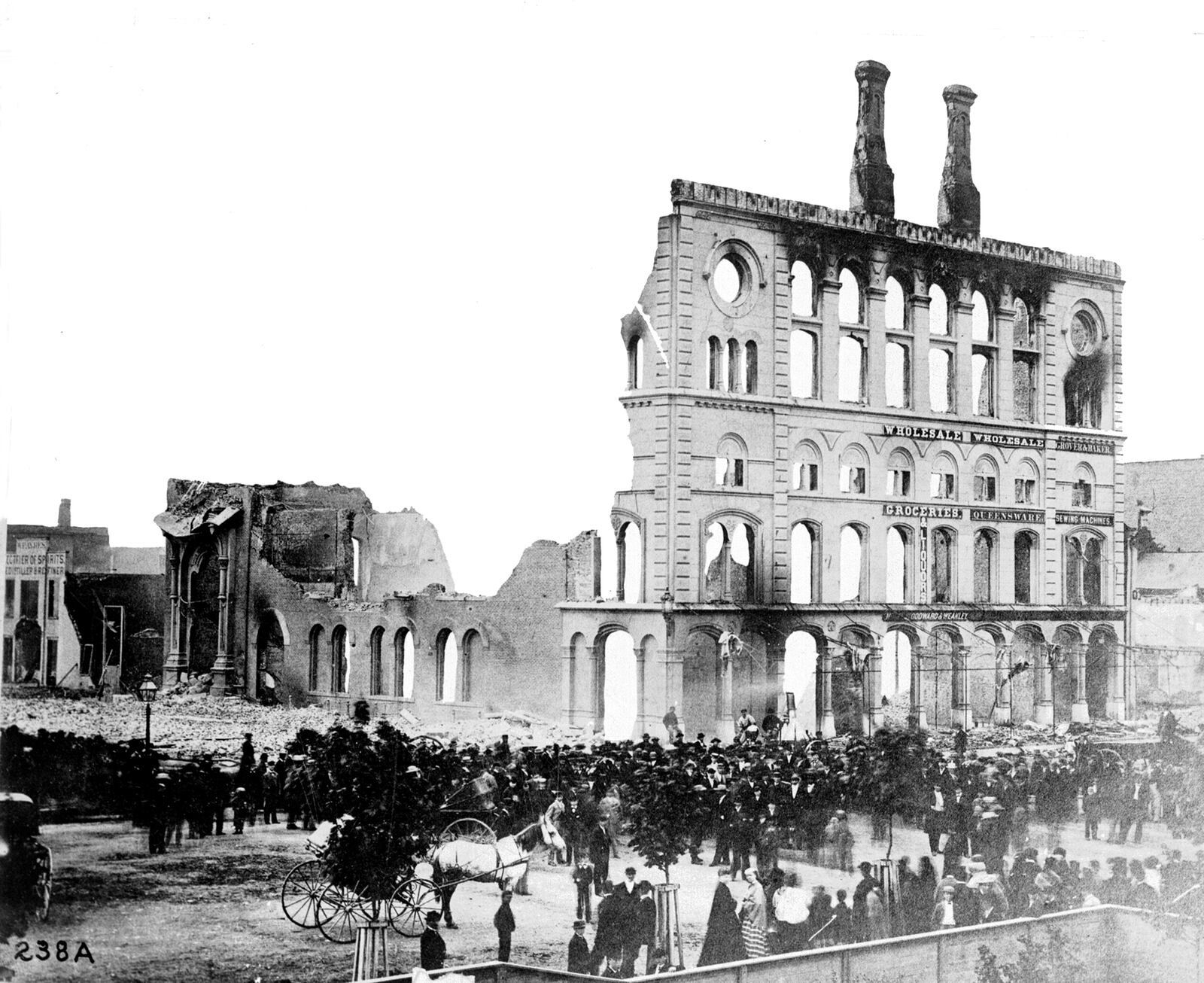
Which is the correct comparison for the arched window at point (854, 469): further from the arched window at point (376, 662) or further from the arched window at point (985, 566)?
the arched window at point (376, 662)

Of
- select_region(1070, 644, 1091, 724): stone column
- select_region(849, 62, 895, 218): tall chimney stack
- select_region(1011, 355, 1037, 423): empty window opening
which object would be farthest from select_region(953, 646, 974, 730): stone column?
select_region(849, 62, 895, 218): tall chimney stack

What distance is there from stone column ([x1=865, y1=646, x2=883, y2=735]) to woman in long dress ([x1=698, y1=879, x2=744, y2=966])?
2.45 meters

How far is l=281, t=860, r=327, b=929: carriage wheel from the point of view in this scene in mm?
10148

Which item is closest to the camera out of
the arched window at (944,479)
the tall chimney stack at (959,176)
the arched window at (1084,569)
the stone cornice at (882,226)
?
the stone cornice at (882,226)

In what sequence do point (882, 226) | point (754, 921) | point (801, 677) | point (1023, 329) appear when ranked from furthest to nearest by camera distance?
point (1023, 329), point (882, 226), point (801, 677), point (754, 921)

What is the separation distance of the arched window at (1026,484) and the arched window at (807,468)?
2539mm

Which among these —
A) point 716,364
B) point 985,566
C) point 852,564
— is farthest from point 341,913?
point 985,566

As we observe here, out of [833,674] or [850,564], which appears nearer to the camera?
[833,674]

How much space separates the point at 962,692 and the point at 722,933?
3927 millimetres

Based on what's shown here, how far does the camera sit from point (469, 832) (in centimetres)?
1080

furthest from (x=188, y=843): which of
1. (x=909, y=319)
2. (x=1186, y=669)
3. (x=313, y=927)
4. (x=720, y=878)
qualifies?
(x=1186, y=669)

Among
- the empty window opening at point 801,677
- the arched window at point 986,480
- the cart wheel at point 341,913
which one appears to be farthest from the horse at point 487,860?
the arched window at point 986,480

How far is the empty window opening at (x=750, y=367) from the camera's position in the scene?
1259cm

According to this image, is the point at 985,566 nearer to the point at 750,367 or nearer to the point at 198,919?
the point at 750,367
